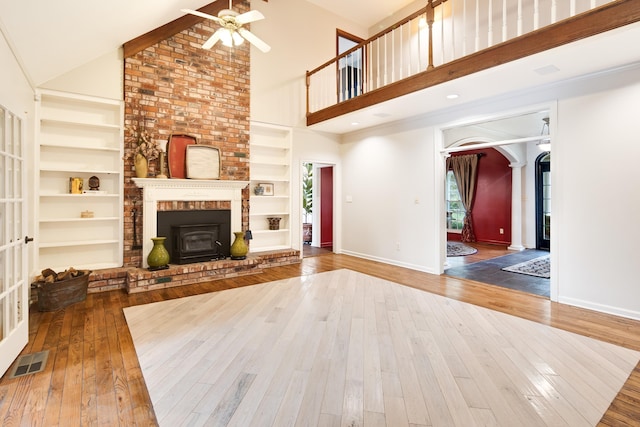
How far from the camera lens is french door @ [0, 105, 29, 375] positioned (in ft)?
7.30

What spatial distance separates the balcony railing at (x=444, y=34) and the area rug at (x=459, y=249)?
12.9 ft

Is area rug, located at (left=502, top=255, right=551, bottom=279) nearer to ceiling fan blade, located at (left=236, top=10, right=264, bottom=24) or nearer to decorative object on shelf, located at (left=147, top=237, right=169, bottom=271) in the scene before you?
ceiling fan blade, located at (left=236, top=10, right=264, bottom=24)

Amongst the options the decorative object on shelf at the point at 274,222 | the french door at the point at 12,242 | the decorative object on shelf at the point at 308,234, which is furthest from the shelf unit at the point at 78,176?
the decorative object on shelf at the point at 308,234

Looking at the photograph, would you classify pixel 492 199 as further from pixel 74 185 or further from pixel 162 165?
pixel 74 185

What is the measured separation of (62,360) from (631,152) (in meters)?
5.52

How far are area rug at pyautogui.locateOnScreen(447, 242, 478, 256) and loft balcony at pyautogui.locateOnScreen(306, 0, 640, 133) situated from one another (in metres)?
3.53

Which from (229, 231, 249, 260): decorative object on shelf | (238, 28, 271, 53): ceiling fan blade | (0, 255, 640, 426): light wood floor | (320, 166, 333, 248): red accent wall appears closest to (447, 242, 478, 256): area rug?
(0, 255, 640, 426): light wood floor

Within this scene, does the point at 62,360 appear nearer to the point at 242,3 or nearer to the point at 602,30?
the point at 602,30

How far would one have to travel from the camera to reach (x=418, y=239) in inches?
214

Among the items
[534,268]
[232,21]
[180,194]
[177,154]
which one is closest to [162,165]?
[177,154]

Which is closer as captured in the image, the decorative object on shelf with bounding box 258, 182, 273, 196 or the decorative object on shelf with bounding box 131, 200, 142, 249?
the decorative object on shelf with bounding box 131, 200, 142, 249

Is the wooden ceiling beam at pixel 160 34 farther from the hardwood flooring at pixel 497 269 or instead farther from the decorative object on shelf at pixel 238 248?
the hardwood flooring at pixel 497 269

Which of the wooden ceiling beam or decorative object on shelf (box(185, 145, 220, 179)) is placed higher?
the wooden ceiling beam

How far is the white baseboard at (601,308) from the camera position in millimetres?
3279
